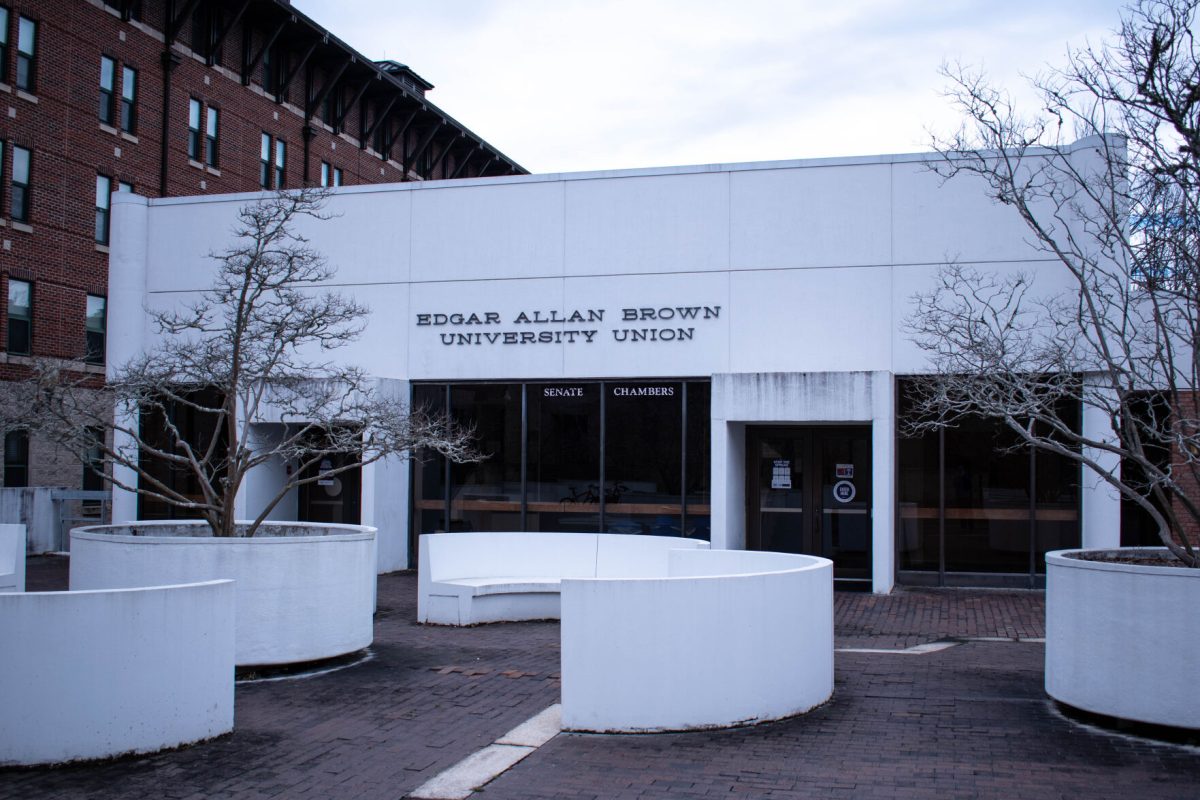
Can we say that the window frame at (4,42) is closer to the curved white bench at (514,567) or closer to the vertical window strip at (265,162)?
the vertical window strip at (265,162)

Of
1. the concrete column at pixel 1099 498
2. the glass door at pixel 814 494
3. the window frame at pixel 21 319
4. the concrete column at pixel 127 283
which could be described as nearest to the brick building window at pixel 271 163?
the window frame at pixel 21 319

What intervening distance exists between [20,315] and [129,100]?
6585mm

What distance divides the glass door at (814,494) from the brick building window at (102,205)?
18.9 m

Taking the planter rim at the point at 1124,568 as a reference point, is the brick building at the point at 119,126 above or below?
above

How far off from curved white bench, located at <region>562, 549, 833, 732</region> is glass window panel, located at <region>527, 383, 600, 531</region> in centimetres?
986

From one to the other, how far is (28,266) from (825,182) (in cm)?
1902

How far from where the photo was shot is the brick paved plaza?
21.1ft

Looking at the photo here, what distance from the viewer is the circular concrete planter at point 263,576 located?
9.58 meters

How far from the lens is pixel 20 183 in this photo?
1035 inches

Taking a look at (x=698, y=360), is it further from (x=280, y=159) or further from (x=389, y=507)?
(x=280, y=159)

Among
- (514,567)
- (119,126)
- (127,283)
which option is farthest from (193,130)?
(514,567)

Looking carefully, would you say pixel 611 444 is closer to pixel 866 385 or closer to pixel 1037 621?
pixel 866 385

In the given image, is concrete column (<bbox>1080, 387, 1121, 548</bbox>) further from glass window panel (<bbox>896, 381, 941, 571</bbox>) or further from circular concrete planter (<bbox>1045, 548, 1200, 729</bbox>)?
circular concrete planter (<bbox>1045, 548, 1200, 729</bbox>)

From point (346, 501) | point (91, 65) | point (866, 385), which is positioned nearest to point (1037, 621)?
point (866, 385)
